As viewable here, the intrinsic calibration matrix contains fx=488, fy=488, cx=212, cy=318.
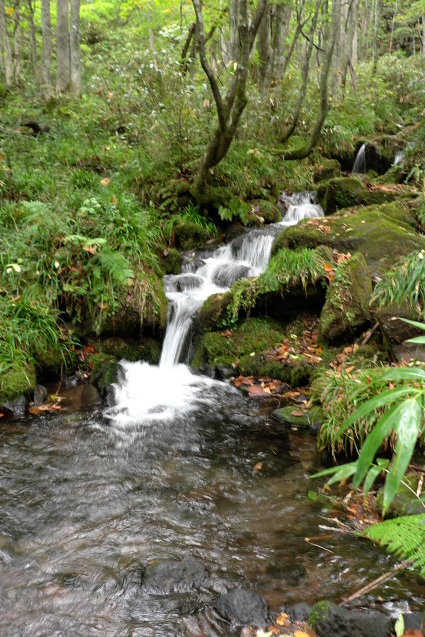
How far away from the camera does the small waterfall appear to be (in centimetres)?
1393

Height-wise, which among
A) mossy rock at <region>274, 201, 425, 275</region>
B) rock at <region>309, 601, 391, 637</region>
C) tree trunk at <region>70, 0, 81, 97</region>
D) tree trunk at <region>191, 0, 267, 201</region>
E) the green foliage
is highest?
tree trunk at <region>70, 0, 81, 97</region>

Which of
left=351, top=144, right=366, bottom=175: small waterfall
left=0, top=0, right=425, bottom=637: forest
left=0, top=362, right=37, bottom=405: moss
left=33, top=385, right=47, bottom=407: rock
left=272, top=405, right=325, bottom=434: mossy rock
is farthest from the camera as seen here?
left=351, top=144, right=366, bottom=175: small waterfall

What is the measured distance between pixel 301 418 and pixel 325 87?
25.9ft

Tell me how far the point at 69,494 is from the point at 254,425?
2.34 metres

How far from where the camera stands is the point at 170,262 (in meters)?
8.78

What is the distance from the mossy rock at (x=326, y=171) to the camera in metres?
13.0

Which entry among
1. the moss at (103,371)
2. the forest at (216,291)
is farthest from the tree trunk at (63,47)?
the moss at (103,371)

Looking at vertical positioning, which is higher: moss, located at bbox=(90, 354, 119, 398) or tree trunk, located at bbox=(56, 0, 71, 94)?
tree trunk, located at bbox=(56, 0, 71, 94)

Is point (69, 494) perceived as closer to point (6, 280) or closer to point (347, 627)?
point (347, 627)

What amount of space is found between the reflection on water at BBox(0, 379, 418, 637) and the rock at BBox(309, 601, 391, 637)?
1.44 ft

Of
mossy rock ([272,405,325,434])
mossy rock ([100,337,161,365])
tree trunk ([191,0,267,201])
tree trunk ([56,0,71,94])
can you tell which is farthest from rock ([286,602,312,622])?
tree trunk ([56,0,71,94])

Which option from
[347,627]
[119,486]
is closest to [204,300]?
[119,486]

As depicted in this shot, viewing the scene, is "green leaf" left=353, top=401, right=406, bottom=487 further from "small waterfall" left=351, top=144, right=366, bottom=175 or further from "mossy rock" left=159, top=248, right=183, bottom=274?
"small waterfall" left=351, top=144, right=366, bottom=175

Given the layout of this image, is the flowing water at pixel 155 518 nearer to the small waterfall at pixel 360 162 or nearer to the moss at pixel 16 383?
the moss at pixel 16 383
